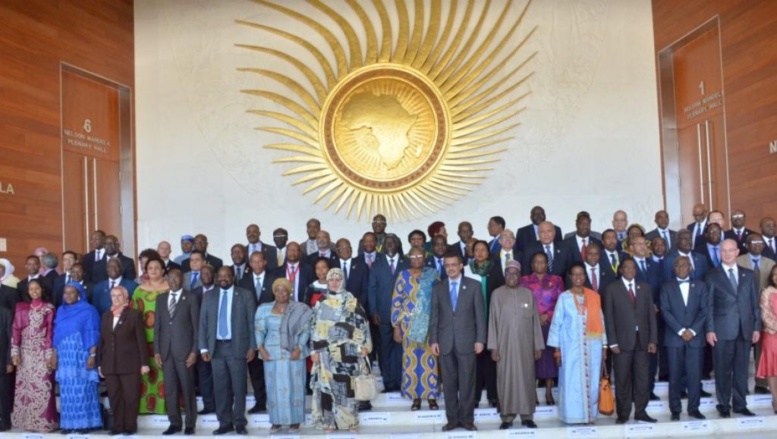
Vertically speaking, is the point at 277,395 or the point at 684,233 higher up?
the point at 684,233

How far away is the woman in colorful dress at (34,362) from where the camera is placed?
6.84 meters

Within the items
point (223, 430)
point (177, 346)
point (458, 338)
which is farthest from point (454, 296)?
point (177, 346)

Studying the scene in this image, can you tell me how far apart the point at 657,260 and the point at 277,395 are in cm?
340

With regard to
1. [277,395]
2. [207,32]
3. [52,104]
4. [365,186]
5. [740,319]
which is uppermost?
[207,32]

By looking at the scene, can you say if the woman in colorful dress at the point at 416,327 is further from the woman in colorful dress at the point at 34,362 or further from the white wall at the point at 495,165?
the white wall at the point at 495,165

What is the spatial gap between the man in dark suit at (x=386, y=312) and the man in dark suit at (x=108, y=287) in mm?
2033

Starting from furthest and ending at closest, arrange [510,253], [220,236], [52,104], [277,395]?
[220,236] < [52,104] < [510,253] < [277,395]

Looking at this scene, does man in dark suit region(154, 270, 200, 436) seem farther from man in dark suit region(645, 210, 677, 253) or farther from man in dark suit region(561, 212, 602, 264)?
man in dark suit region(645, 210, 677, 253)

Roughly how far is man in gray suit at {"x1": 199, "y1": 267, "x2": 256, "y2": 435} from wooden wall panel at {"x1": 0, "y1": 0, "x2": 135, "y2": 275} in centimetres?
323

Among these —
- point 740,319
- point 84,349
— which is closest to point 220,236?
point 84,349

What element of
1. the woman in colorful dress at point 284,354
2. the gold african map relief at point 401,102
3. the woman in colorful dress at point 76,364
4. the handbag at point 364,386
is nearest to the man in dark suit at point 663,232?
the gold african map relief at point 401,102

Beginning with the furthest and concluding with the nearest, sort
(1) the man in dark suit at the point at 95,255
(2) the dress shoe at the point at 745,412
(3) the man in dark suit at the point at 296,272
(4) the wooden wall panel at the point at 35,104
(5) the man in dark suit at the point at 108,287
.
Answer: (4) the wooden wall panel at the point at 35,104 < (1) the man in dark suit at the point at 95,255 < (3) the man in dark suit at the point at 296,272 < (5) the man in dark suit at the point at 108,287 < (2) the dress shoe at the point at 745,412

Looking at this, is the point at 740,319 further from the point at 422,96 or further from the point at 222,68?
the point at 222,68

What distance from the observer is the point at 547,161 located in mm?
10188
